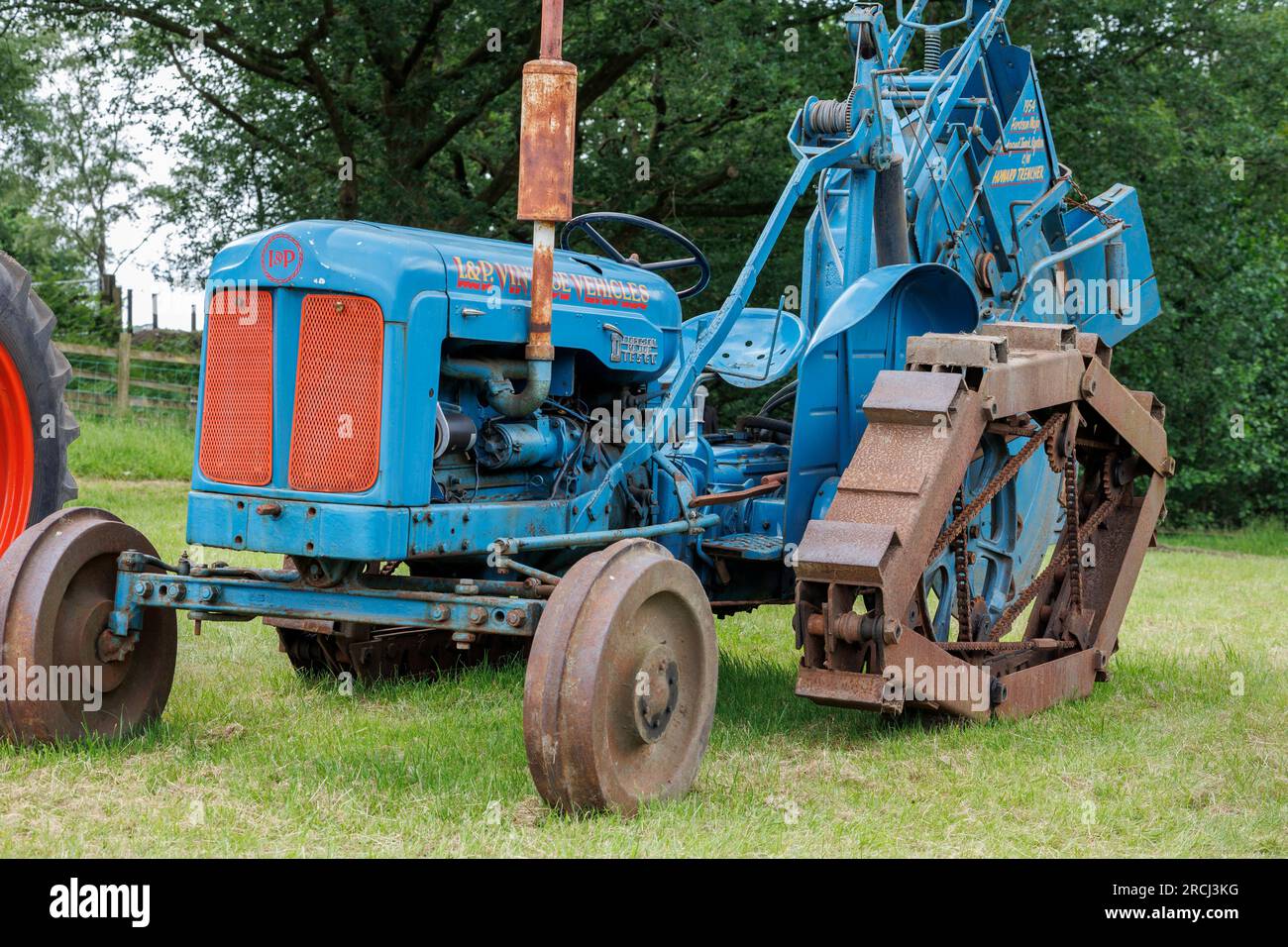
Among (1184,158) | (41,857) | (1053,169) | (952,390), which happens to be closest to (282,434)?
(41,857)

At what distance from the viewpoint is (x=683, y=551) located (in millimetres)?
5656

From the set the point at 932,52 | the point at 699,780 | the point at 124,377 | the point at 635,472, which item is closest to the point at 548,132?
the point at 635,472

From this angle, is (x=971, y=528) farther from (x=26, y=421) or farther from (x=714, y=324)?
(x=26, y=421)

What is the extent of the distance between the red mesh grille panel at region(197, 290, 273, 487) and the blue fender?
1917 millimetres

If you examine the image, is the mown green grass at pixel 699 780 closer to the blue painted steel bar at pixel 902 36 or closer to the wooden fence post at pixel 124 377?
the blue painted steel bar at pixel 902 36

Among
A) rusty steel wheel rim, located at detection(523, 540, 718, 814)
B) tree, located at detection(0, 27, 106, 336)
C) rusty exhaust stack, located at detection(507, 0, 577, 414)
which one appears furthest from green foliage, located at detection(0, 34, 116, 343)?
rusty steel wheel rim, located at detection(523, 540, 718, 814)

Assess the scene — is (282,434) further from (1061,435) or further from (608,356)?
(1061,435)

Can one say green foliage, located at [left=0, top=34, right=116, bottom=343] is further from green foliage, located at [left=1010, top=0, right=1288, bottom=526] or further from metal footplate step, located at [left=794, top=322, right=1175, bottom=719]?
metal footplate step, located at [left=794, top=322, right=1175, bottom=719]

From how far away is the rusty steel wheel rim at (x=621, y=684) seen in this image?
3.88 meters

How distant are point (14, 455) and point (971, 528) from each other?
3.88 meters

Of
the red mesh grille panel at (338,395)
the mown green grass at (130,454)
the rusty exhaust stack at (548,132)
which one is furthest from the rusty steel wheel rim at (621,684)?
the mown green grass at (130,454)

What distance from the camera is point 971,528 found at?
6070 mm

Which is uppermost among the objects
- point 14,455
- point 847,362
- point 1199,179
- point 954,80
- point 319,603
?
point 1199,179

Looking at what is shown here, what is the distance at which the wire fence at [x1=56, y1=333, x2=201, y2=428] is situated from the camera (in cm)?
1605
